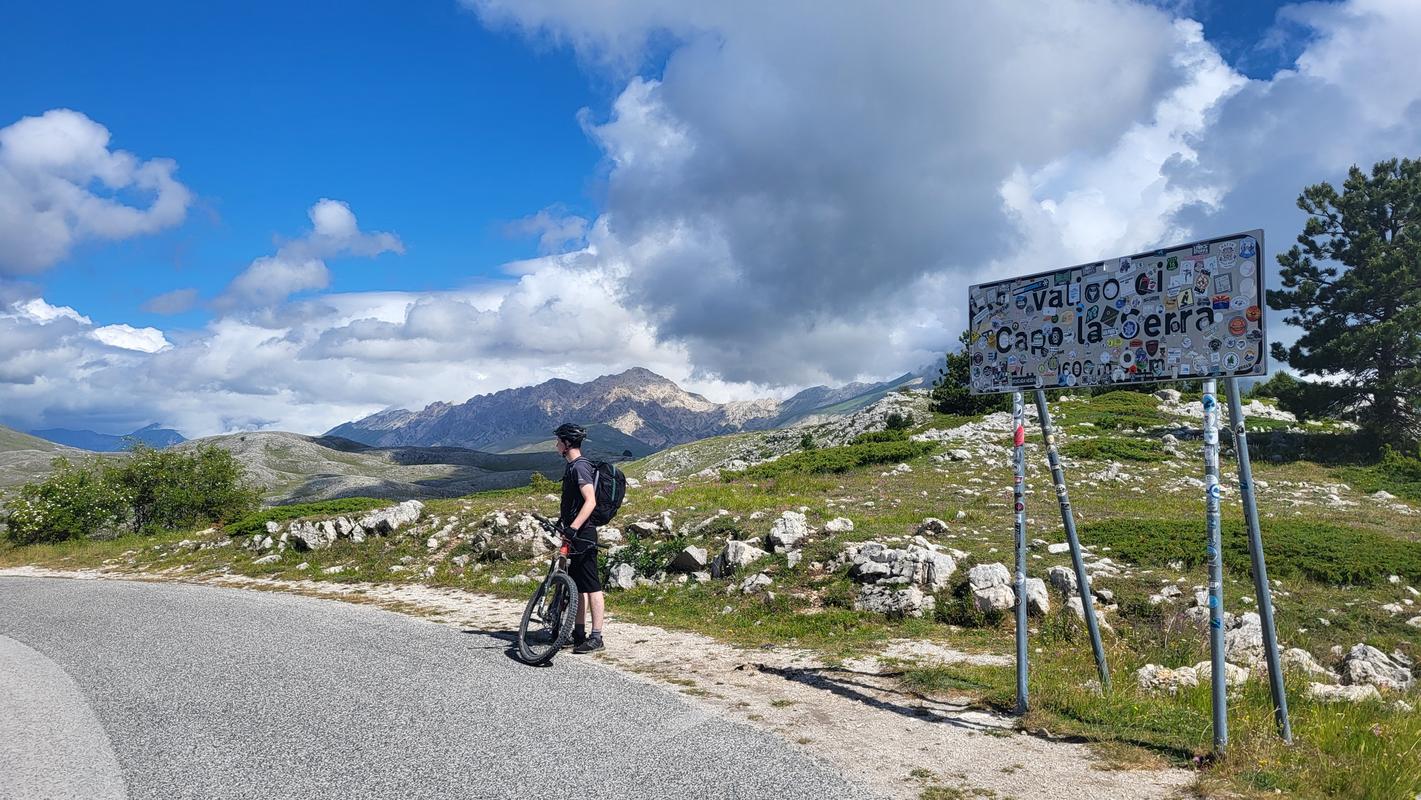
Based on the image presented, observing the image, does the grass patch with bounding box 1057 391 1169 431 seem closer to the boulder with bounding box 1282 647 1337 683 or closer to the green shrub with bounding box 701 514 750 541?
the green shrub with bounding box 701 514 750 541

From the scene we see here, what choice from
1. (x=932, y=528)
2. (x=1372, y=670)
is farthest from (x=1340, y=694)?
(x=932, y=528)

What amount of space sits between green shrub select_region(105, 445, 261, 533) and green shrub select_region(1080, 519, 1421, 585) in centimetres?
3574

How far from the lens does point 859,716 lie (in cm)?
719

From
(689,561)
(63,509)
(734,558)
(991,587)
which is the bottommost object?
(63,509)

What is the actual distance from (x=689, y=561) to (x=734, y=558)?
105 cm

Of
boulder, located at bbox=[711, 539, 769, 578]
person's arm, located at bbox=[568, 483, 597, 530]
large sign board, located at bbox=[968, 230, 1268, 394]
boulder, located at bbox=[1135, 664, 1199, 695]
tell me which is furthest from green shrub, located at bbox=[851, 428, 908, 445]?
large sign board, located at bbox=[968, 230, 1268, 394]

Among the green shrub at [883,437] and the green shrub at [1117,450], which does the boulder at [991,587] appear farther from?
the green shrub at [883,437]

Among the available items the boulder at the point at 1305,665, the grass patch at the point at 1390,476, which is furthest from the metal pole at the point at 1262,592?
the grass patch at the point at 1390,476

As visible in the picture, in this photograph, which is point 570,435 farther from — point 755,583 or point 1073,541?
point 1073,541

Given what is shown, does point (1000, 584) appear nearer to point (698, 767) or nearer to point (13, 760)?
point (698, 767)

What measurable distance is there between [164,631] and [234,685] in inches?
170

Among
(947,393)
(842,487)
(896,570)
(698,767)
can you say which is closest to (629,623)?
(896,570)

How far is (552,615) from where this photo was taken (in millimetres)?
9625

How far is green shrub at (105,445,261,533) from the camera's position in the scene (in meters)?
33.4
